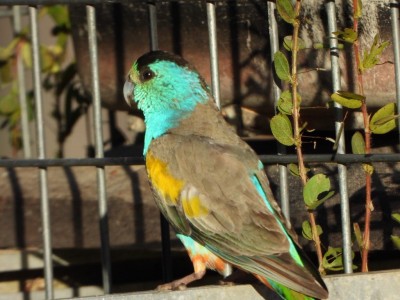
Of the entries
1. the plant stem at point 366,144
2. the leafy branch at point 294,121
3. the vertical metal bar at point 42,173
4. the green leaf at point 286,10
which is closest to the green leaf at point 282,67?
the leafy branch at point 294,121

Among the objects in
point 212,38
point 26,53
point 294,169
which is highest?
point 26,53

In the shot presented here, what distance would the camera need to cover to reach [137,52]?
5.36m

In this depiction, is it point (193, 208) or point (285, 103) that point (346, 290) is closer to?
point (193, 208)

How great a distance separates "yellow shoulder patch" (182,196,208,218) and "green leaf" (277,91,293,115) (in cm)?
47

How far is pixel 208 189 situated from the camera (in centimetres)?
415

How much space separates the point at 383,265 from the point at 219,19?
1.36m

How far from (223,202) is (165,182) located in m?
0.25

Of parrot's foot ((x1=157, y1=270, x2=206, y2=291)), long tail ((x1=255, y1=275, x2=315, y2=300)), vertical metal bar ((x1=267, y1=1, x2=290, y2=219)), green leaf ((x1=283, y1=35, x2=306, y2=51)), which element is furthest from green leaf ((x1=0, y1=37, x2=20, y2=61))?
long tail ((x1=255, y1=275, x2=315, y2=300))

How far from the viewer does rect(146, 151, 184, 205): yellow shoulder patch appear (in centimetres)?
420

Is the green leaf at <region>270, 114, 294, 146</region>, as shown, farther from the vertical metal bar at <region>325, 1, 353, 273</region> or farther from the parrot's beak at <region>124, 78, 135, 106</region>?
the parrot's beak at <region>124, 78, 135, 106</region>

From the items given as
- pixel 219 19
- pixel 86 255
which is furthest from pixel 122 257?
pixel 219 19

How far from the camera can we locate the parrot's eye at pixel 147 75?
15.1 feet

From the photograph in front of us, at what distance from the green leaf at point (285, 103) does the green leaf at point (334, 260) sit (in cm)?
56

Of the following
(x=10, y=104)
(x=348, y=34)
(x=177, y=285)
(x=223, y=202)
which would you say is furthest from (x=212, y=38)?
(x=10, y=104)
